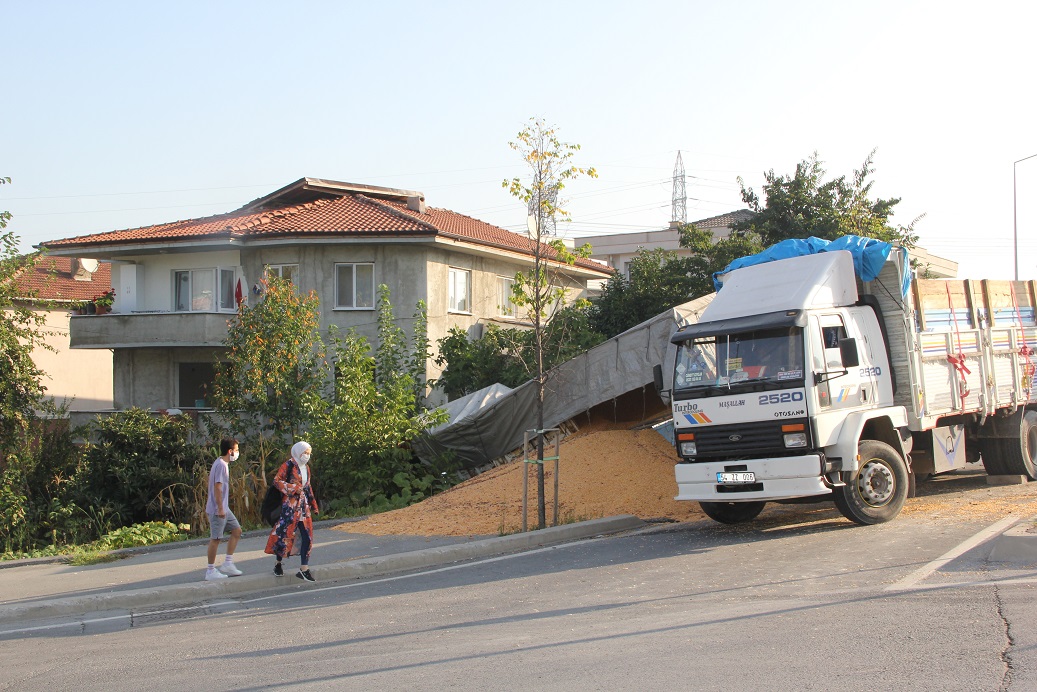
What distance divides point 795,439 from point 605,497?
419 centimetres

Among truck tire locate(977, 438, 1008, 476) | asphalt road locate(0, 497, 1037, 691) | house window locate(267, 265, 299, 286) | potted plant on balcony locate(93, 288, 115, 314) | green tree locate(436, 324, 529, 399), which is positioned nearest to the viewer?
asphalt road locate(0, 497, 1037, 691)

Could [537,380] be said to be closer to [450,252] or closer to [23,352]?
[23,352]

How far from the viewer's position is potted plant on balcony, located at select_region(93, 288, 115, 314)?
2908 cm

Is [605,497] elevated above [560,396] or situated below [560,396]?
below

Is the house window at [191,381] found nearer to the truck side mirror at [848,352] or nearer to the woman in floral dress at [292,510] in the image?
the woman in floral dress at [292,510]

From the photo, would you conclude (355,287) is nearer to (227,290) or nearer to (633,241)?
(227,290)

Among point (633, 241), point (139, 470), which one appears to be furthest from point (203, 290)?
point (633, 241)

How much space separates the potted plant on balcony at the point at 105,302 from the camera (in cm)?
2908

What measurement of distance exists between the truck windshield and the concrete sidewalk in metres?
2.41

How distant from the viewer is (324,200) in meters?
32.6

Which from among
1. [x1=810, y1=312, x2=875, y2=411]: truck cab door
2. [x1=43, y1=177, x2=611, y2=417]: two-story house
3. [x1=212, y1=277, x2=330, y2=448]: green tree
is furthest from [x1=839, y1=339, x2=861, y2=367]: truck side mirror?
[x1=43, y1=177, x2=611, y2=417]: two-story house

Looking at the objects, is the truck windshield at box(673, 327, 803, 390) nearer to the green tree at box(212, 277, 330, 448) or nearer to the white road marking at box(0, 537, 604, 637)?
the white road marking at box(0, 537, 604, 637)

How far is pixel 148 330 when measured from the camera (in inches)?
1153

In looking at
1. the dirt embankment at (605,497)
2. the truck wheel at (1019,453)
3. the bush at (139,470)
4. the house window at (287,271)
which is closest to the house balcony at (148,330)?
the house window at (287,271)
